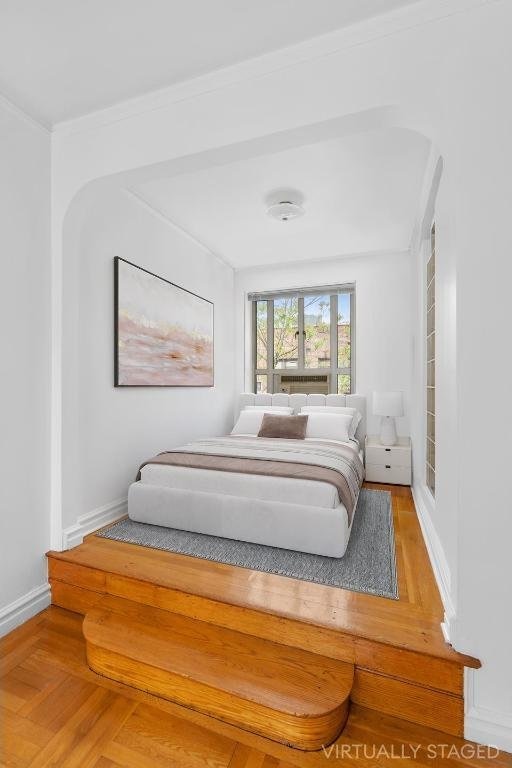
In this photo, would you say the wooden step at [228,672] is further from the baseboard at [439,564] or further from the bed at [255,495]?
the bed at [255,495]

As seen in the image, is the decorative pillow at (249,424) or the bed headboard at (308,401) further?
the bed headboard at (308,401)

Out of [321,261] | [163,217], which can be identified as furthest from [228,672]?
[321,261]

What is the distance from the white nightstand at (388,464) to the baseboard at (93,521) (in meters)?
2.36

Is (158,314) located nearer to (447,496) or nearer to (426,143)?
(426,143)

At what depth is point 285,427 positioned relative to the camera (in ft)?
12.3

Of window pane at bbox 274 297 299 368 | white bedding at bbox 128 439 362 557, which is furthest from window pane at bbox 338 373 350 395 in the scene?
white bedding at bbox 128 439 362 557

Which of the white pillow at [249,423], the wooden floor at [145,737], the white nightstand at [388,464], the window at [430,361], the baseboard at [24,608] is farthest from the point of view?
the white pillow at [249,423]

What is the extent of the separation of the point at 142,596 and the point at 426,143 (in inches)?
122

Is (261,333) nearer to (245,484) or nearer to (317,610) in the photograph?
(245,484)

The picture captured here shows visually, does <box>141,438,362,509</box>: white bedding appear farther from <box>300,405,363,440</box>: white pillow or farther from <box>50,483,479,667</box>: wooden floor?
<box>300,405,363,440</box>: white pillow

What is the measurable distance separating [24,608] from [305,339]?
3.88m

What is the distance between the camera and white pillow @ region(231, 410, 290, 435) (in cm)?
402

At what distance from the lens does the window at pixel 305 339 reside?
466 cm

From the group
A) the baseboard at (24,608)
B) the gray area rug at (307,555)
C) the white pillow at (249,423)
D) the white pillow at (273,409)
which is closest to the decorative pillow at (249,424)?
the white pillow at (249,423)
